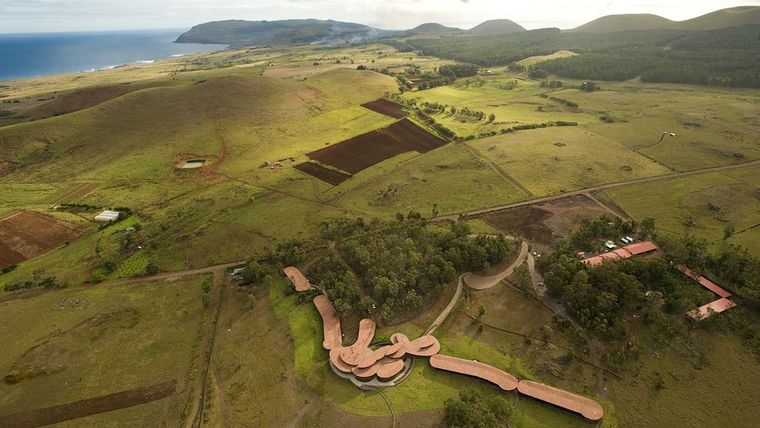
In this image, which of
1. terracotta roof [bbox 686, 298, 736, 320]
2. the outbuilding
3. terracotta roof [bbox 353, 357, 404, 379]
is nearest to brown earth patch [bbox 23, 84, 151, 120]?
the outbuilding

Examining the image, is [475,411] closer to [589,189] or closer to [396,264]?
[396,264]

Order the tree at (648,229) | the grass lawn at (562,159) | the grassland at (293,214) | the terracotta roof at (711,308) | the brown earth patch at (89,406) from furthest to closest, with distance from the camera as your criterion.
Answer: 1. the grass lawn at (562,159)
2. the tree at (648,229)
3. the terracotta roof at (711,308)
4. the grassland at (293,214)
5. the brown earth patch at (89,406)

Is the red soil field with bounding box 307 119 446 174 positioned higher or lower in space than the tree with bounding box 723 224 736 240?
higher

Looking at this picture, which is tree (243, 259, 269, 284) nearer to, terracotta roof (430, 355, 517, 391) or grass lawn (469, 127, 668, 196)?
terracotta roof (430, 355, 517, 391)

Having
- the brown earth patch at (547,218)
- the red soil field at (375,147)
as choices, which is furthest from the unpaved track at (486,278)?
the red soil field at (375,147)

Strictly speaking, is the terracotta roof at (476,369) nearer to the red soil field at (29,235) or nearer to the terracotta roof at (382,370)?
the terracotta roof at (382,370)

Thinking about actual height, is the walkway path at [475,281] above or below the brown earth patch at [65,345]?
above

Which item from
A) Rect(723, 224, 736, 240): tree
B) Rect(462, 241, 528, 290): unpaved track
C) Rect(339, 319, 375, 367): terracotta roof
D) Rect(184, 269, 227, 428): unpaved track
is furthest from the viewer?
Rect(723, 224, 736, 240): tree
